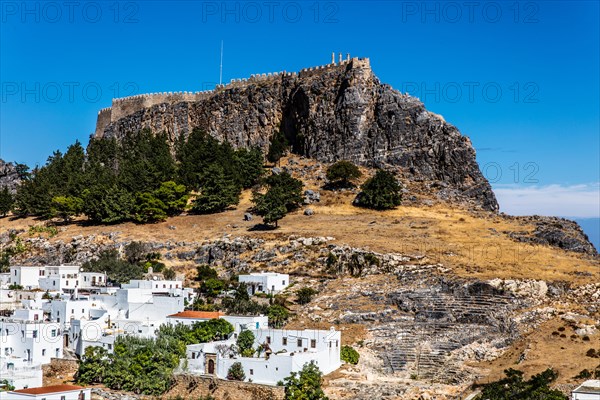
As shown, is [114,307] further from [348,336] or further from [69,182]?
[69,182]

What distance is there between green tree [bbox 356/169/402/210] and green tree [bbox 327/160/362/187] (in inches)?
124

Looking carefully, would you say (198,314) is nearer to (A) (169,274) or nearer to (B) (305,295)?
(B) (305,295)

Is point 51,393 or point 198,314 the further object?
point 198,314

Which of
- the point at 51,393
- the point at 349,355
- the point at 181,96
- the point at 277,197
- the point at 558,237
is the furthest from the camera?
the point at 181,96

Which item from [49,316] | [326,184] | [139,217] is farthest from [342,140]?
[49,316]

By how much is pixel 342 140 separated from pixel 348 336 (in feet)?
124

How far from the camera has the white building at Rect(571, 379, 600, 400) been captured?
41.5 metres

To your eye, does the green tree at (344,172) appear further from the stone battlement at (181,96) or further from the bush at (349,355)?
the bush at (349,355)

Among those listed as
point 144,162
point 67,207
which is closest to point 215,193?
point 144,162

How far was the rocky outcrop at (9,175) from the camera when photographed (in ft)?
381

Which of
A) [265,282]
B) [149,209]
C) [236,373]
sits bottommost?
[236,373]

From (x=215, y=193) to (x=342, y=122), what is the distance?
53.1ft

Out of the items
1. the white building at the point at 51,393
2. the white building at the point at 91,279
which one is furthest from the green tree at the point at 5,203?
the white building at the point at 51,393

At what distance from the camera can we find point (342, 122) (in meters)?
90.8
